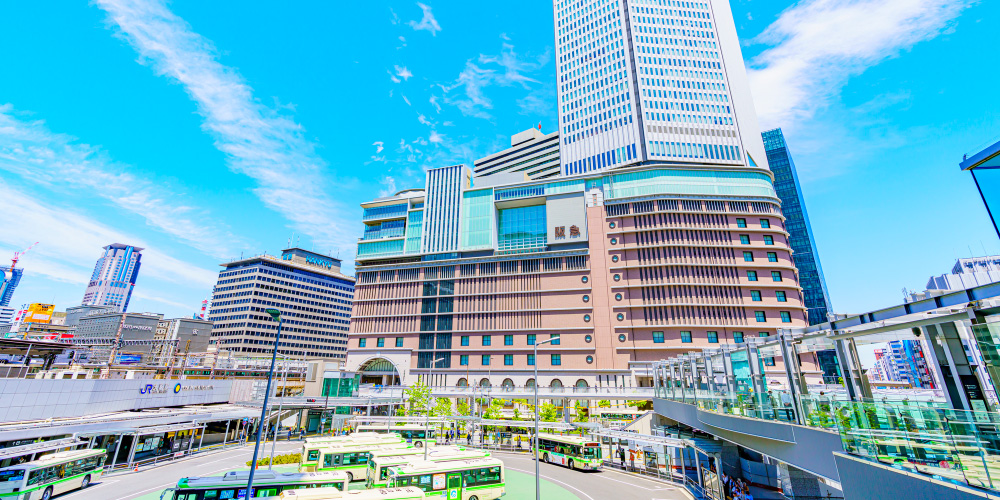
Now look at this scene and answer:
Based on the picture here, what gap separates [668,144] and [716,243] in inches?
1074

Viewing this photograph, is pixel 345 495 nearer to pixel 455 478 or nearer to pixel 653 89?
pixel 455 478

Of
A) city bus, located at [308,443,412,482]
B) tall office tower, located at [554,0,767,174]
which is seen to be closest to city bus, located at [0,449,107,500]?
city bus, located at [308,443,412,482]

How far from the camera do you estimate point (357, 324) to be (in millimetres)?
91625

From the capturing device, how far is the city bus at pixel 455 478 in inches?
977

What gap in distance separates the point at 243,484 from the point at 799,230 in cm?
16691

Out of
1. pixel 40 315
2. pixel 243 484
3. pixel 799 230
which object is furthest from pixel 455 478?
pixel 799 230

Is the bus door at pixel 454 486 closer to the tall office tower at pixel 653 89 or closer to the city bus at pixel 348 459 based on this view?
the city bus at pixel 348 459

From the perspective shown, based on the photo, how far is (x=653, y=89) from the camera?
9681cm

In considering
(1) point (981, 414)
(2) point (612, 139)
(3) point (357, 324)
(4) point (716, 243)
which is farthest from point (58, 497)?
(2) point (612, 139)

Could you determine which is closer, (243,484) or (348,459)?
(243,484)

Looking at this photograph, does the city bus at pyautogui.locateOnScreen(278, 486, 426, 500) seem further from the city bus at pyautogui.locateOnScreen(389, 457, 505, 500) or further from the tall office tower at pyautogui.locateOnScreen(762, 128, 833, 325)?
the tall office tower at pyautogui.locateOnScreen(762, 128, 833, 325)

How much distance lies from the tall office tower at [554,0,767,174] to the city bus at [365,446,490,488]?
7798cm

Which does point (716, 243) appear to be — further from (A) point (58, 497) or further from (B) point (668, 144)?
(A) point (58, 497)

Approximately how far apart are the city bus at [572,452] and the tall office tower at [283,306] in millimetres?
119773
